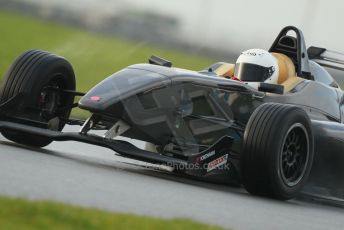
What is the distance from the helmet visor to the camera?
1188 centimetres

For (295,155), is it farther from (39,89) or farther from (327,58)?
(327,58)

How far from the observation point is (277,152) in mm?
9625

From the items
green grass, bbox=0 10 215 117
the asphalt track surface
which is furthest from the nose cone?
green grass, bbox=0 10 215 117

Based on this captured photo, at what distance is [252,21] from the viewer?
26.7 metres

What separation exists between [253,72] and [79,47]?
15.8m

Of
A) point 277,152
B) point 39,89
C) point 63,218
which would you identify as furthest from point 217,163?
point 63,218

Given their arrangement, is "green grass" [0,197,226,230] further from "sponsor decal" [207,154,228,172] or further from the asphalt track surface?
"sponsor decal" [207,154,228,172]

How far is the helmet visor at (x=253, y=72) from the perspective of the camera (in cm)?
1188

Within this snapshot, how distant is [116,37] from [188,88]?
14.4 meters

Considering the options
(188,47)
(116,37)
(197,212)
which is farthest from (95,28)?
(197,212)

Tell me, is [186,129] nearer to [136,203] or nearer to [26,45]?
[136,203]

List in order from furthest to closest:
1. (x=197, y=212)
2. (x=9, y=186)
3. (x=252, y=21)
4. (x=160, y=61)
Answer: (x=252, y=21) < (x=160, y=61) < (x=197, y=212) < (x=9, y=186)

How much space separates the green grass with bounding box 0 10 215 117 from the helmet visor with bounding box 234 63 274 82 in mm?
11194

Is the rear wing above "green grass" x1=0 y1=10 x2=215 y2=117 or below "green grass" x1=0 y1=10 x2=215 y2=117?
above
